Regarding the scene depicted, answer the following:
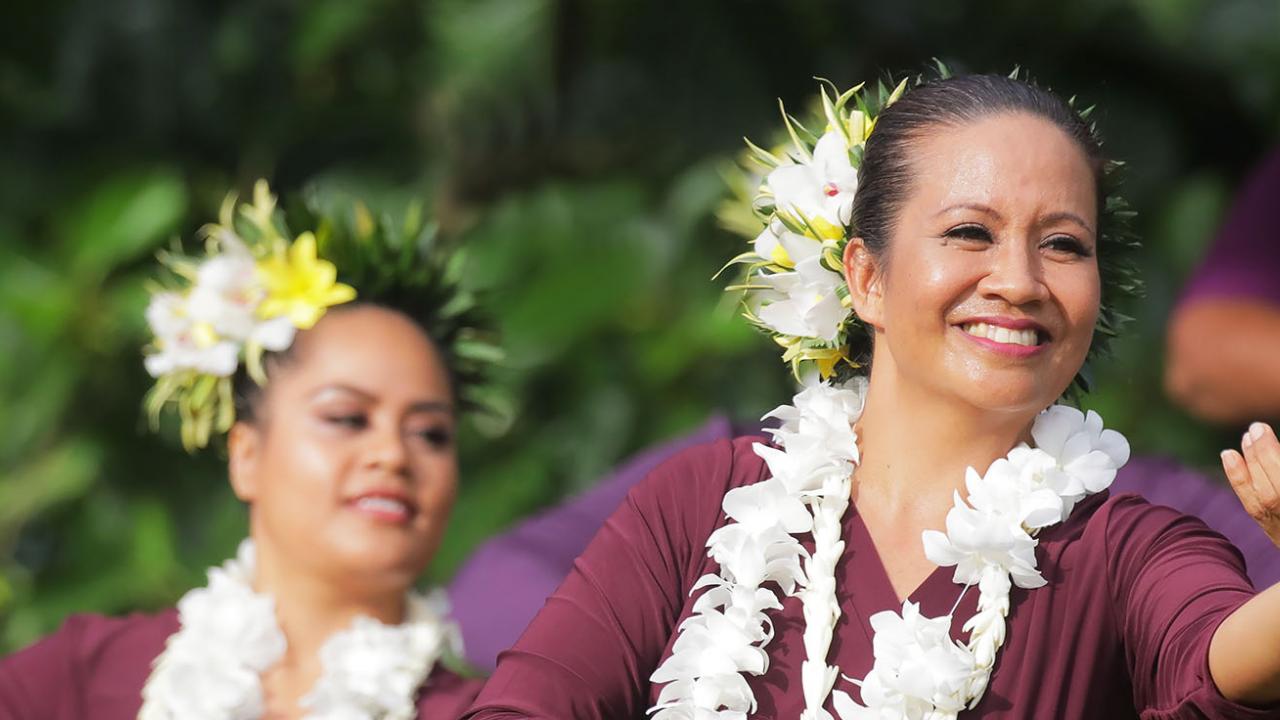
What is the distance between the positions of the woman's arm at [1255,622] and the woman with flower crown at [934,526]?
Result: 0.09m

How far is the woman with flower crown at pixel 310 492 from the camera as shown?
249 cm

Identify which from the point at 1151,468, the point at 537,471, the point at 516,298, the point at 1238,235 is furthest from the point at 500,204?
the point at 1151,468

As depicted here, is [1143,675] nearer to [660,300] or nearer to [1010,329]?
[1010,329]

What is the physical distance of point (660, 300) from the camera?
5176mm

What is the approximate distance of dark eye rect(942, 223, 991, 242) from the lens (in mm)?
1711

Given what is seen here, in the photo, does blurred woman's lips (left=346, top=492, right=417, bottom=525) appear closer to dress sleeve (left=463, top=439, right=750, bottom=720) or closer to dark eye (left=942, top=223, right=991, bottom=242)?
dress sleeve (left=463, top=439, right=750, bottom=720)

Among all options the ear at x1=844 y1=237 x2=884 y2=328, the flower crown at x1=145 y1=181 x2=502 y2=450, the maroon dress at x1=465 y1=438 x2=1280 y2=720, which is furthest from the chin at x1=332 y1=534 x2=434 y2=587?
the ear at x1=844 y1=237 x2=884 y2=328

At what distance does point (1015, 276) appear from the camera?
1671mm

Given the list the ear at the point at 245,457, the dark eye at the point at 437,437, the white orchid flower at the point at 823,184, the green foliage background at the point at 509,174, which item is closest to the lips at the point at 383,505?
the dark eye at the point at 437,437

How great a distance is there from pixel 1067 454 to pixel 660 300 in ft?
11.3

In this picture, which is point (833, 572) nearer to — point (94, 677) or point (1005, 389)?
point (1005, 389)

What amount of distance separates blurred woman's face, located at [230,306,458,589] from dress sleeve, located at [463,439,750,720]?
700 mm

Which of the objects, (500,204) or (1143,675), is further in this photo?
(500,204)

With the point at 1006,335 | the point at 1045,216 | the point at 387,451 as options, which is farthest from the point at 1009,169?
the point at 387,451
